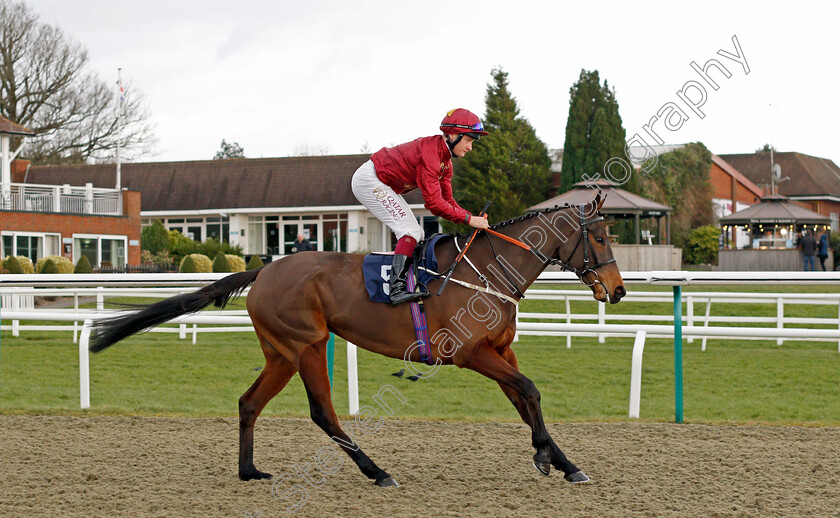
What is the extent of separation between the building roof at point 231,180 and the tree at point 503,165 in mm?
2978

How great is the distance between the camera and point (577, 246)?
4.64 metres

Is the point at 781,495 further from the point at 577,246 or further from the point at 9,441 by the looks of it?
the point at 9,441

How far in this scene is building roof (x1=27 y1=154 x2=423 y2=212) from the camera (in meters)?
36.2

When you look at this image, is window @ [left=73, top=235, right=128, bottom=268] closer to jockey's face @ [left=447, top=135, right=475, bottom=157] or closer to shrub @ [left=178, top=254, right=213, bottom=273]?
shrub @ [left=178, top=254, right=213, bottom=273]

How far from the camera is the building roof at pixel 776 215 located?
27922 millimetres

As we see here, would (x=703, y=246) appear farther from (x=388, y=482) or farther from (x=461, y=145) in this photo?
(x=388, y=482)

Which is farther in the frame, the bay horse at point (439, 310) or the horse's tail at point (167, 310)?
the horse's tail at point (167, 310)

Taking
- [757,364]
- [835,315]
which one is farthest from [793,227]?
[757,364]

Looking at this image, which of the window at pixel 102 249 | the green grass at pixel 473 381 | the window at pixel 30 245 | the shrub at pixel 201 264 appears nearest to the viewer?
the green grass at pixel 473 381

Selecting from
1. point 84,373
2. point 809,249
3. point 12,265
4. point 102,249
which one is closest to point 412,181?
point 84,373

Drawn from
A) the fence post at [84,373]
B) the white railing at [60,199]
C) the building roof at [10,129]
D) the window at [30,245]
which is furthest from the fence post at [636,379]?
the building roof at [10,129]

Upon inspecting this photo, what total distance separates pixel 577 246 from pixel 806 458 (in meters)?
1.72

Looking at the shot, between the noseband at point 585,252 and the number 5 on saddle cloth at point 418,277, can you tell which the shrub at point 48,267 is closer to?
the number 5 on saddle cloth at point 418,277

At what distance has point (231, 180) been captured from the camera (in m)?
37.5
